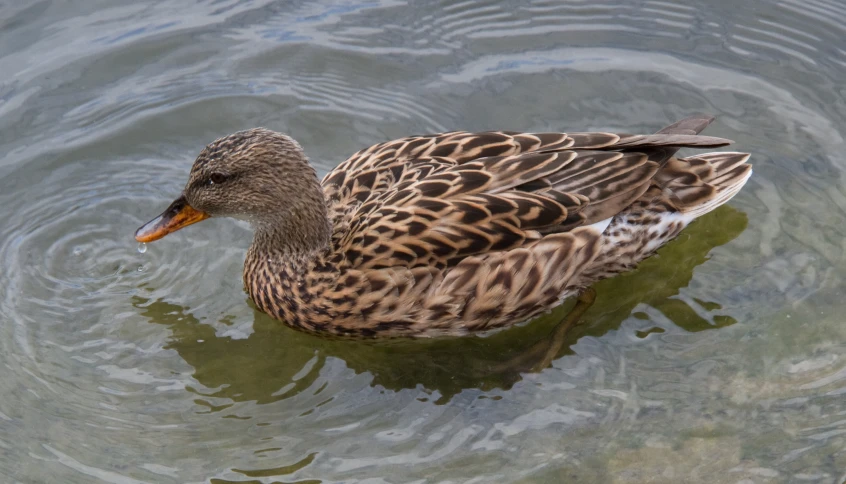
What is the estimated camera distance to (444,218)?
721cm

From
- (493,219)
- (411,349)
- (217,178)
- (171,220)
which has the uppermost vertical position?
(217,178)

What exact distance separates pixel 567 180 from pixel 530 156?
308 mm

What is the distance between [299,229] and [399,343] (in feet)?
3.62

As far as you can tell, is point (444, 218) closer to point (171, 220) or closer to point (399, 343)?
point (399, 343)

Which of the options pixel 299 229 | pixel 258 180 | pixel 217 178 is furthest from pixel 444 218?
pixel 217 178

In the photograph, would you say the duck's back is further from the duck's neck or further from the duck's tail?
the duck's neck

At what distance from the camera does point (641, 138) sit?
7715 mm

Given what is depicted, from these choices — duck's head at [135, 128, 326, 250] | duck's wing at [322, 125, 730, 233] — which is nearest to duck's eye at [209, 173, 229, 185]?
duck's head at [135, 128, 326, 250]

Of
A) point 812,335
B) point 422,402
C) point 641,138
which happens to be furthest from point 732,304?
point 422,402

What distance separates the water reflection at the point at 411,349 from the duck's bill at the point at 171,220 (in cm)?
61

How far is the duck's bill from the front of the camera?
7.78 m

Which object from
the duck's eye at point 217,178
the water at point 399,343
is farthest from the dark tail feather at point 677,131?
the duck's eye at point 217,178

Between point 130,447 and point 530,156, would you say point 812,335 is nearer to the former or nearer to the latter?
point 530,156

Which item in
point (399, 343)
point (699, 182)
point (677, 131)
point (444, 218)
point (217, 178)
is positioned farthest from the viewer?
point (677, 131)
